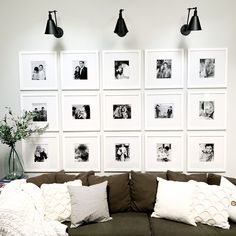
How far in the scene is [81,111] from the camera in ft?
11.0

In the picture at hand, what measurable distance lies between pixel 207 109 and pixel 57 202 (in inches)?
78.1

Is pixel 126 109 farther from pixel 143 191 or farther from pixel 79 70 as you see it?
pixel 143 191

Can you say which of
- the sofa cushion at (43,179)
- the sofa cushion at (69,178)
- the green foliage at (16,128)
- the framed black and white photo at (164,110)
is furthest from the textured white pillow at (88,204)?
the framed black and white photo at (164,110)

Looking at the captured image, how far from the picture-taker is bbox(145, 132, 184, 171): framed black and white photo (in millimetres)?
3330

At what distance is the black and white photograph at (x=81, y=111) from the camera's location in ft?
11.0

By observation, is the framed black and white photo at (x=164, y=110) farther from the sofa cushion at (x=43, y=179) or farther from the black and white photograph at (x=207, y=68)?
the sofa cushion at (x=43, y=179)

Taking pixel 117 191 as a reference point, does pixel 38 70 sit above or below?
above

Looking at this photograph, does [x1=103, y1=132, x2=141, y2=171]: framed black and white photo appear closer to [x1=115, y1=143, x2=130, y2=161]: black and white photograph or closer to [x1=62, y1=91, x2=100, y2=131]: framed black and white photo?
[x1=115, y1=143, x2=130, y2=161]: black and white photograph

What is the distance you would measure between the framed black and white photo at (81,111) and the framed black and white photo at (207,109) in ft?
3.68

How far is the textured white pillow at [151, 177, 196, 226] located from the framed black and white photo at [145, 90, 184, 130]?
71 centimetres

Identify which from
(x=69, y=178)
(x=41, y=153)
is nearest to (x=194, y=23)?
(x=69, y=178)

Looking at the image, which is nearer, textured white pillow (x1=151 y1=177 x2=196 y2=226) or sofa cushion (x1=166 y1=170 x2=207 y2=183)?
textured white pillow (x1=151 y1=177 x2=196 y2=226)

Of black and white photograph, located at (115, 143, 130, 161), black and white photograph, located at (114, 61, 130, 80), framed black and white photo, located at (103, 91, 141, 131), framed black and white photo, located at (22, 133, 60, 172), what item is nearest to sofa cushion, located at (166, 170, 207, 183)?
black and white photograph, located at (115, 143, 130, 161)

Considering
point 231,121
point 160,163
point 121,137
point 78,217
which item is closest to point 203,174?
point 160,163
